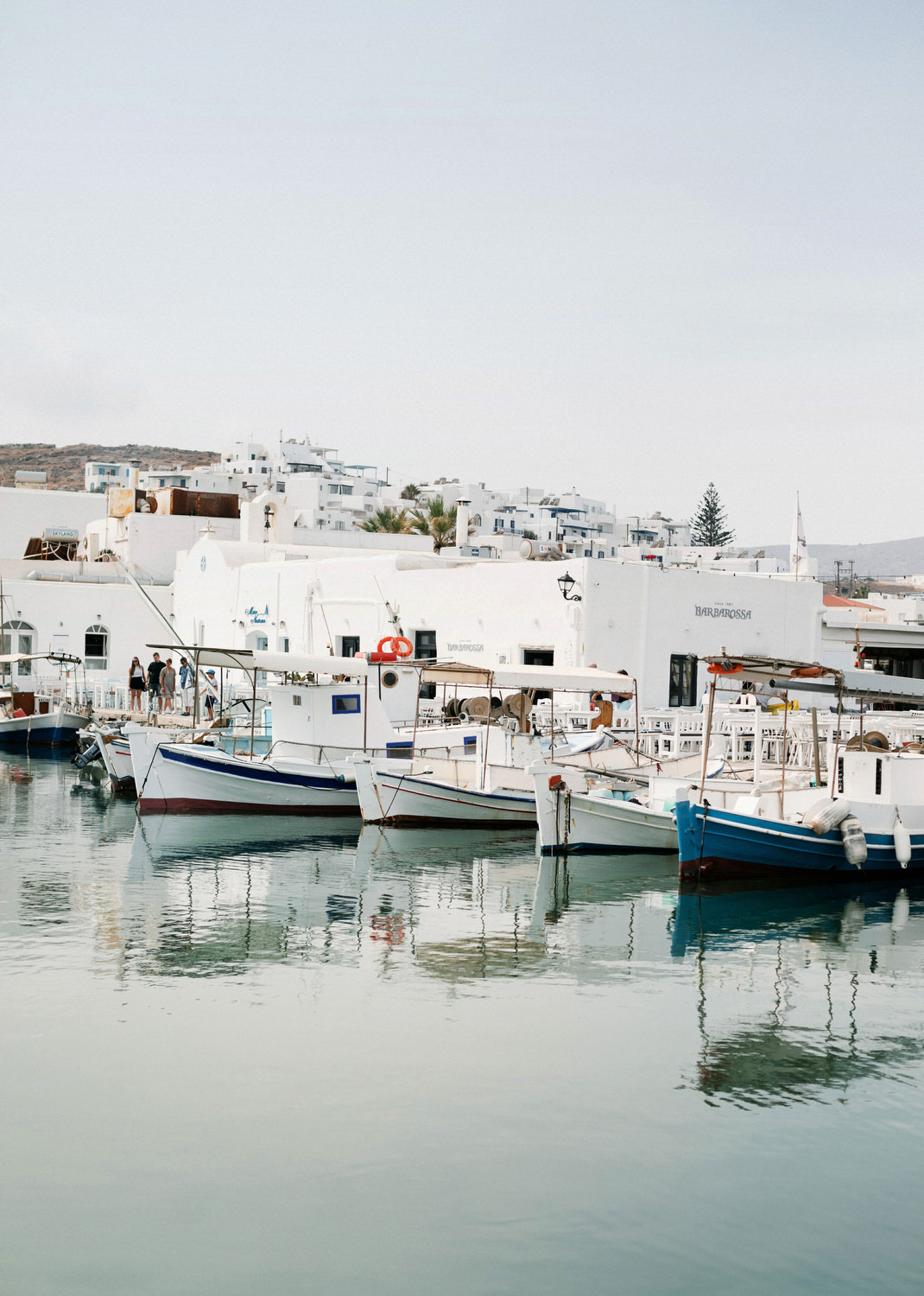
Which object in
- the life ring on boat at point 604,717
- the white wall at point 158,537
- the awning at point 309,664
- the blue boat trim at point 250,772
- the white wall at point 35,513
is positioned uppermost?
the white wall at point 35,513

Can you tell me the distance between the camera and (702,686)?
31.5 meters

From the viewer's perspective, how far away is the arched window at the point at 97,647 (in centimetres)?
4647

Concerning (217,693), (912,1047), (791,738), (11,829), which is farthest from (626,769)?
(217,693)

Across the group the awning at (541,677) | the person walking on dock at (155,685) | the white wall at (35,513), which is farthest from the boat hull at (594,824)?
the white wall at (35,513)

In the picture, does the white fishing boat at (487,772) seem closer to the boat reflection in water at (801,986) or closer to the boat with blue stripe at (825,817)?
the boat with blue stripe at (825,817)

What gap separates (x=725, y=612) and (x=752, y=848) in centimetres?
1391

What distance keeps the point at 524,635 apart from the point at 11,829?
1319cm

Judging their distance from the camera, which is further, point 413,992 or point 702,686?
point 702,686

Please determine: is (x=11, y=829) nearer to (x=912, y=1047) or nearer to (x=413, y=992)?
(x=413, y=992)

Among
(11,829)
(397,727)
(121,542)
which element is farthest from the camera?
(121,542)

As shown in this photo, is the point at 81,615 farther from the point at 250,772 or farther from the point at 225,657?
the point at 250,772

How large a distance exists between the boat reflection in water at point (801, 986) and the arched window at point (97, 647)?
33.4m

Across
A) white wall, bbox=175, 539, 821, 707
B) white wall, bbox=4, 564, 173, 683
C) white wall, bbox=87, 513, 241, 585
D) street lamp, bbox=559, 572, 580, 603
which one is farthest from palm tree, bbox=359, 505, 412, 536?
street lamp, bbox=559, 572, 580, 603

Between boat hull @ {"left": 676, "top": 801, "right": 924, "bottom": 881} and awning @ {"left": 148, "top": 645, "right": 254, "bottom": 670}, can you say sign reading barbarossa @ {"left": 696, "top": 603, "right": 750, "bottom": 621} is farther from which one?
boat hull @ {"left": 676, "top": 801, "right": 924, "bottom": 881}
